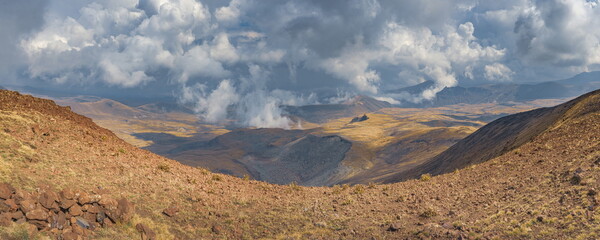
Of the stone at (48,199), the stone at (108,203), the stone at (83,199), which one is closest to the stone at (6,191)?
the stone at (48,199)

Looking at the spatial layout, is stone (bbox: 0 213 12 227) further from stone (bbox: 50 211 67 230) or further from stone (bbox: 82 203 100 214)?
stone (bbox: 82 203 100 214)

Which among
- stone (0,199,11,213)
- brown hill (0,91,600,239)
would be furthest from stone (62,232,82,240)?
stone (0,199,11,213)

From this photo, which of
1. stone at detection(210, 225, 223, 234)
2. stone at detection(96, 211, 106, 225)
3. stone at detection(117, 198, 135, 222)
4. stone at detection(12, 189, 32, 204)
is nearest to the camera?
stone at detection(12, 189, 32, 204)

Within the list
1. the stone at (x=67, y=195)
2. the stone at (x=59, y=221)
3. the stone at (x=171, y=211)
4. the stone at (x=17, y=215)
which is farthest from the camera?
the stone at (x=171, y=211)

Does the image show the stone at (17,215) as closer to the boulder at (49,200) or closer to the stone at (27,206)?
the stone at (27,206)

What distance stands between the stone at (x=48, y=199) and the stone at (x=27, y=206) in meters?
0.32

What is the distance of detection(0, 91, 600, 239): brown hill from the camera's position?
640 inches

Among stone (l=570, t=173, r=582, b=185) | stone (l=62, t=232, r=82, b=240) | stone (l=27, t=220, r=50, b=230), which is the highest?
stone (l=570, t=173, r=582, b=185)

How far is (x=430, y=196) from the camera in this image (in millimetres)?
23172

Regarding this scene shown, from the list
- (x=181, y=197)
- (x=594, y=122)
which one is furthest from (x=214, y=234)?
(x=594, y=122)

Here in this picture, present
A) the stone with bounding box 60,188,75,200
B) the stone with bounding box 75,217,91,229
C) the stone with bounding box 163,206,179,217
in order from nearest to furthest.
A: the stone with bounding box 75,217,91,229
the stone with bounding box 60,188,75,200
the stone with bounding box 163,206,179,217

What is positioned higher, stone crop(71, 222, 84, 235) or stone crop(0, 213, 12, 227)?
stone crop(0, 213, 12, 227)

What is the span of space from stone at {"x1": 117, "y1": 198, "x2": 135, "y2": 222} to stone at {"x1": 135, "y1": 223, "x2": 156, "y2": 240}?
0.67 m

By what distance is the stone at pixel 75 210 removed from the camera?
14.3 m
